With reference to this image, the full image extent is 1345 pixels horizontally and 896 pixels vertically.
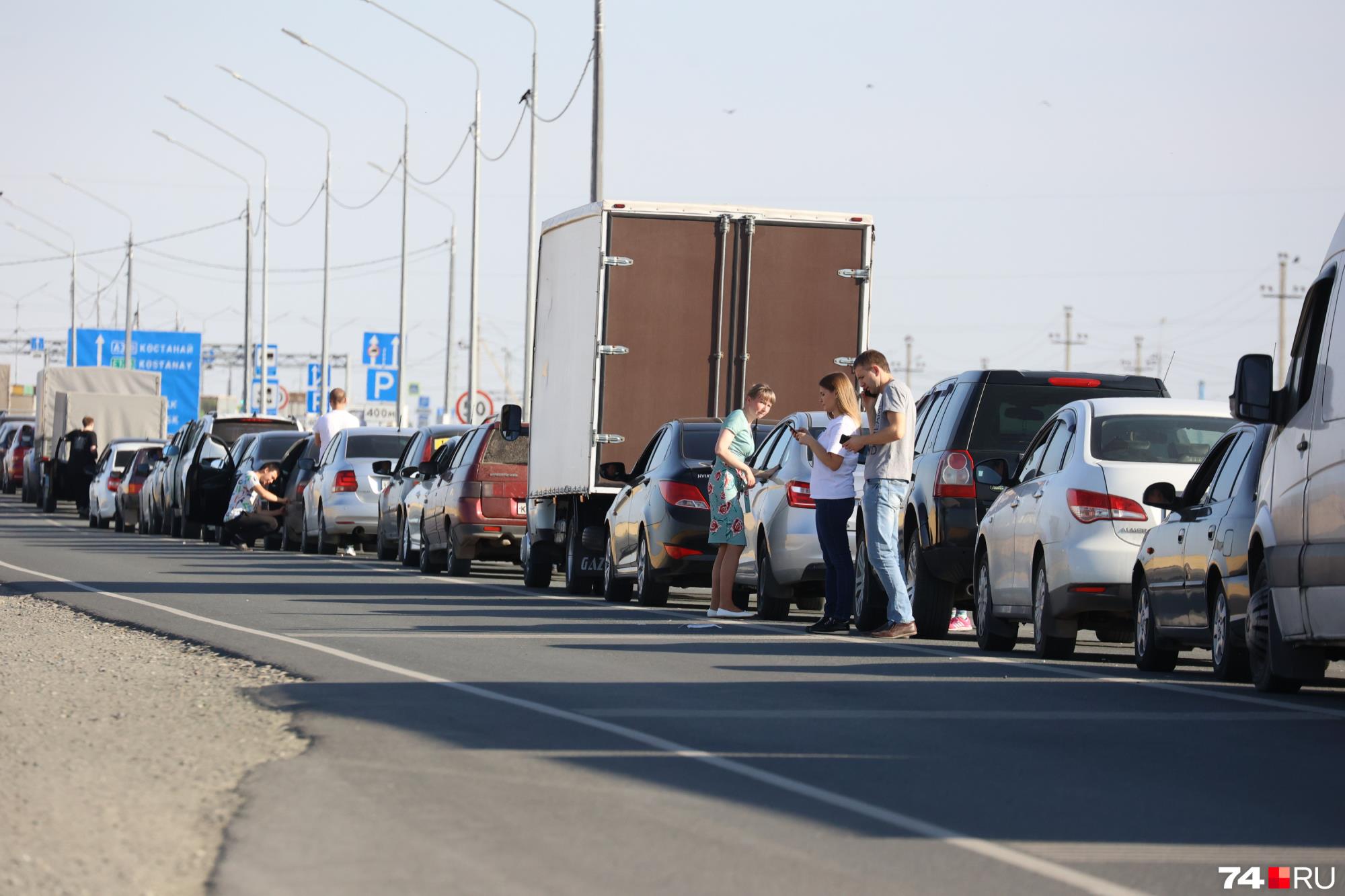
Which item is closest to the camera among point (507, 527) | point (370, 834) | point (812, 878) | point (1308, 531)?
point (812, 878)

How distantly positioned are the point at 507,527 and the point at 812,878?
1848cm

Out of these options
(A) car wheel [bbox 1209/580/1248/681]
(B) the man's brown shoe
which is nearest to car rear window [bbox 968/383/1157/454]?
(B) the man's brown shoe

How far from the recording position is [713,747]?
8.80 meters

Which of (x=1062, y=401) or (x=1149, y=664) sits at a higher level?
(x=1062, y=401)

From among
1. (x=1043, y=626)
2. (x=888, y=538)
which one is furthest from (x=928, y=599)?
(x=1043, y=626)

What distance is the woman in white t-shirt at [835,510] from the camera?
51.3 ft

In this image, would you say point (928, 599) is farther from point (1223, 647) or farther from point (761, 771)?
point (761, 771)

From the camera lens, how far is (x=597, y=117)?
30219 millimetres

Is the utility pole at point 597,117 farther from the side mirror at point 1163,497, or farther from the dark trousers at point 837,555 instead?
the side mirror at point 1163,497

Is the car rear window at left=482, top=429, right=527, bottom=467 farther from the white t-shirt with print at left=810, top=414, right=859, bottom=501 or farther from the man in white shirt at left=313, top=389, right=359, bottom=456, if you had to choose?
the white t-shirt with print at left=810, top=414, right=859, bottom=501

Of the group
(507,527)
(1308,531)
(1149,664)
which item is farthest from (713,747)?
(507,527)

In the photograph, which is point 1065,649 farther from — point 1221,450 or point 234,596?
point 234,596

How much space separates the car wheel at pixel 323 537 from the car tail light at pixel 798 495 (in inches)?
574

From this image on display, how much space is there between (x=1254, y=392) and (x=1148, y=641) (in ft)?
7.81
